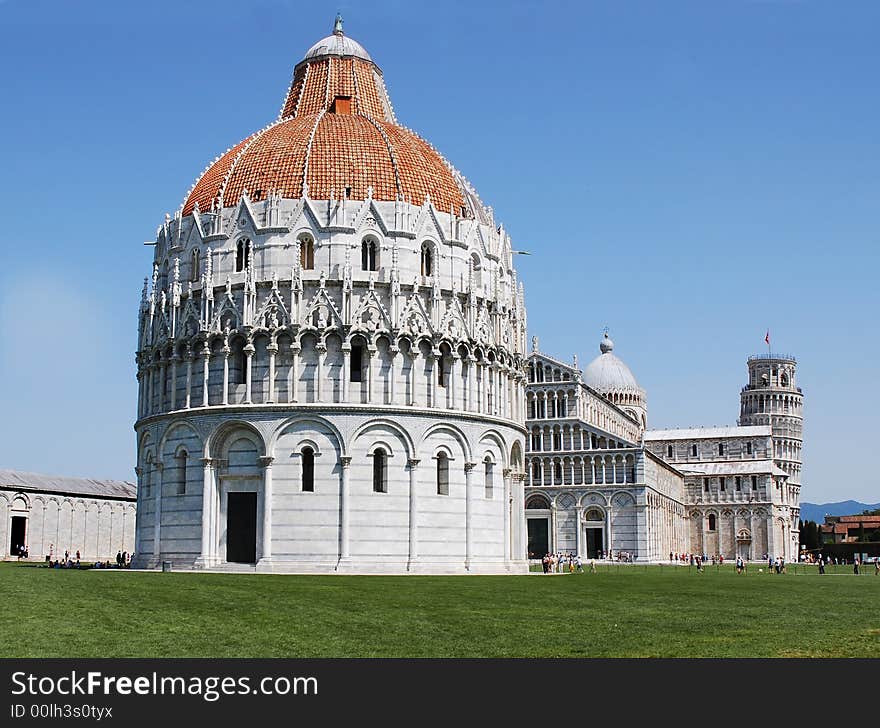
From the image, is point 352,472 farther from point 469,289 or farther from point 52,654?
point 52,654

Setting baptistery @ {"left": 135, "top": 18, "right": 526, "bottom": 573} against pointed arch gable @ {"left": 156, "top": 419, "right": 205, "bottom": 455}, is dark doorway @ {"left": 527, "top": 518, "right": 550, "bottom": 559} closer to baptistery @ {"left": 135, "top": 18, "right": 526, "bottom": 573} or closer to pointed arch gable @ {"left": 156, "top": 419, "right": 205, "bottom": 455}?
baptistery @ {"left": 135, "top": 18, "right": 526, "bottom": 573}

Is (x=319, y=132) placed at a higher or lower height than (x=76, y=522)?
higher

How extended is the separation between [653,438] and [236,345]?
113131mm

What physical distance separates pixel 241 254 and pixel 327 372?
9.08 meters

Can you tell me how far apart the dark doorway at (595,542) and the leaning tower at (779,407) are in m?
57.6

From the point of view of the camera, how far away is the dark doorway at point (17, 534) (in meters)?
89.7

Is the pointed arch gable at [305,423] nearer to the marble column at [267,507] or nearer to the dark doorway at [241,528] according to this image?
the marble column at [267,507]

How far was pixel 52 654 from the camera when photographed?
17.8 m

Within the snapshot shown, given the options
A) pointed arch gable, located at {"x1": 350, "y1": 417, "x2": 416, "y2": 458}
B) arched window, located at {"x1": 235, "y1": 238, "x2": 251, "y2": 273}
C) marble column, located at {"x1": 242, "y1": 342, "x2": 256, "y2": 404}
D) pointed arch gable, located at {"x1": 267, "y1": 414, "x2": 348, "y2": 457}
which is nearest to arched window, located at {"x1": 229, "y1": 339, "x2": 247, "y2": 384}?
marble column, located at {"x1": 242, "y1": 342, "x2": 256, "y2": 404}

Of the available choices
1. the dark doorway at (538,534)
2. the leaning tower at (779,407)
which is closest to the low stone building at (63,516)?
the dark doorway at (538,534)

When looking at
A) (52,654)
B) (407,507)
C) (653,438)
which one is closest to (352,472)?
(407,507)

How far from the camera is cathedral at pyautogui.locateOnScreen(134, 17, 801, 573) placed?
57812 millimetres

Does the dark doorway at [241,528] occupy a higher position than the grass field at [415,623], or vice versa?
the dark doorway at [241,528]
